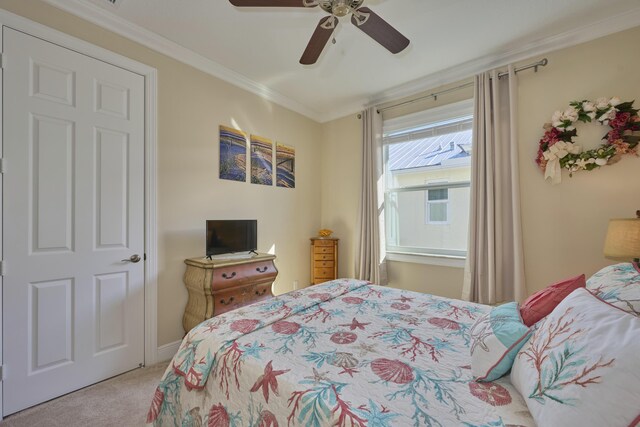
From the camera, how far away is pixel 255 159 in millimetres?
3199

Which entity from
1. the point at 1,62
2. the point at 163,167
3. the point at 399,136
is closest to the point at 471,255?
the point at 399,136

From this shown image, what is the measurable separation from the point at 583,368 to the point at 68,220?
2783 mm

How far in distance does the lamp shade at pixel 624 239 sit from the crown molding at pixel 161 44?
3333 millimetres

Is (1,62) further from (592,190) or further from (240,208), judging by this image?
(592,190)

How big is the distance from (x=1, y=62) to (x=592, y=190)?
4.30 metres

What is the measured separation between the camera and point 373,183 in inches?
135

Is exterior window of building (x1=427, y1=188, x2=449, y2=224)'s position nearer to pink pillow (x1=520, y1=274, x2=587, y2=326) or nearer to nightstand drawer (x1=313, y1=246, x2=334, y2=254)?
nightstand drawer (x1=313, y1=246, x2=334, y2=254)

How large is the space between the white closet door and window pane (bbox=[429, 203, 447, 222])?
295cm

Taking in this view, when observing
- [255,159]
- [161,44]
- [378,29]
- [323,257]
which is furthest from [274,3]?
[323,257]

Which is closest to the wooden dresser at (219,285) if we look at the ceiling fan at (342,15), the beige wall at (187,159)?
the beige wall at (187,159)

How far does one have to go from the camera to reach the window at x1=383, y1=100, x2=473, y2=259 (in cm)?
298

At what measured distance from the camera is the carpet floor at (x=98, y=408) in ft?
5.45

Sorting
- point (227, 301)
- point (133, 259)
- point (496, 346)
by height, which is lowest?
point (227, 301)

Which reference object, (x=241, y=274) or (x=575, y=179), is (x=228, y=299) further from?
(x=575, y=179)
